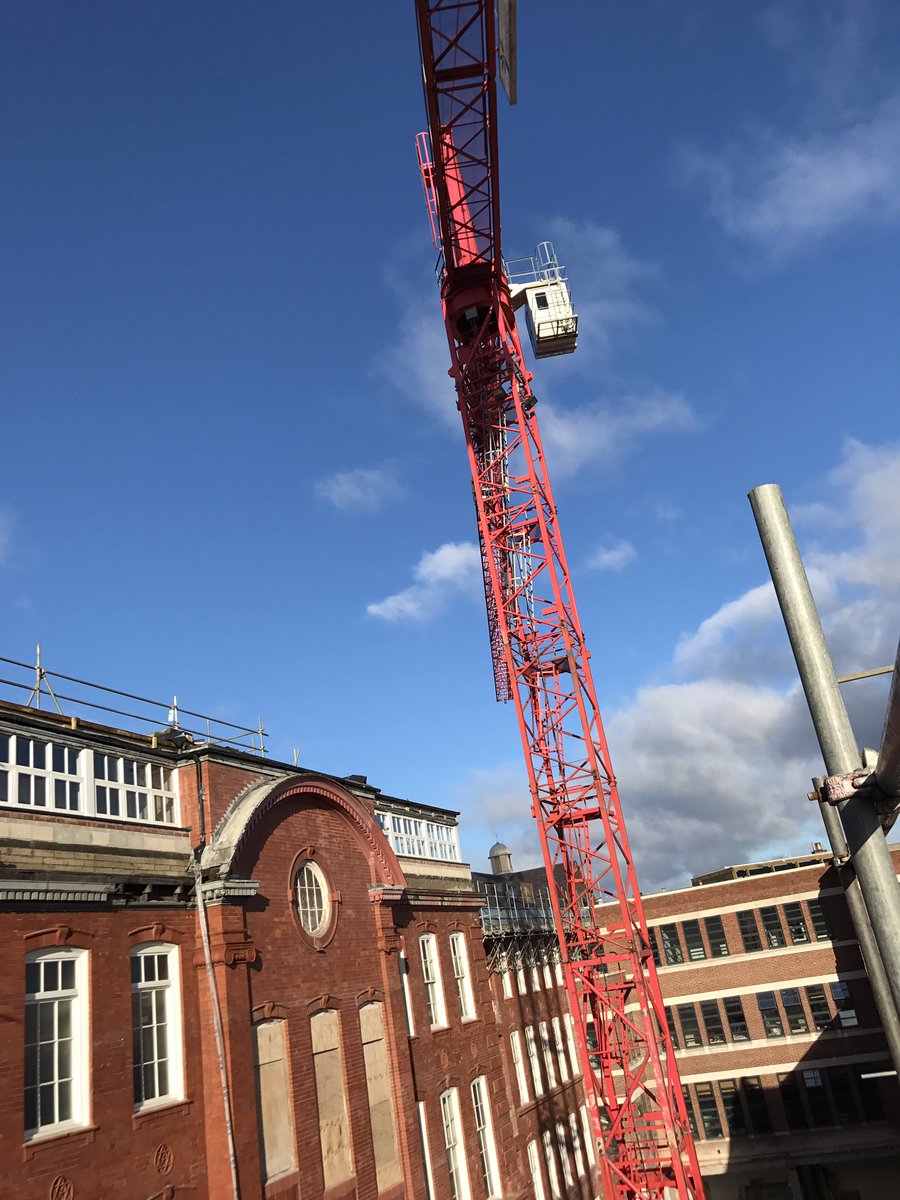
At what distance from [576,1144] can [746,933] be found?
45.6ft

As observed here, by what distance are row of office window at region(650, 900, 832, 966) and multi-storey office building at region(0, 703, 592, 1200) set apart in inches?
769

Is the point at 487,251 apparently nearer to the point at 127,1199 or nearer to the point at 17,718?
the point at 17,718

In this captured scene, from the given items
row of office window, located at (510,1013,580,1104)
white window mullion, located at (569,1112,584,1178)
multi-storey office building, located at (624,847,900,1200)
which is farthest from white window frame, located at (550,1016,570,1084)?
multi-storey office building, located at (624,847,900,1200)

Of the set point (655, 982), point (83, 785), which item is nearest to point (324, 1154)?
point (83, 785)

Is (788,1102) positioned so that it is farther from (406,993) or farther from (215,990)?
(215,990)

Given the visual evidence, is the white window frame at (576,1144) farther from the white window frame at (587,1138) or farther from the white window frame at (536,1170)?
the white window frame at (536,1170)

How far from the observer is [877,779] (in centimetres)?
417

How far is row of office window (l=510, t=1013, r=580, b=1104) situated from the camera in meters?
30.6

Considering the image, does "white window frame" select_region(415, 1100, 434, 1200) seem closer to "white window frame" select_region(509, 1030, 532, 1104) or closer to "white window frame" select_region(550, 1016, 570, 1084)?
"white window frame" select_region(509, 1030, 532, 1104)

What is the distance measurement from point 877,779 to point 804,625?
84cm

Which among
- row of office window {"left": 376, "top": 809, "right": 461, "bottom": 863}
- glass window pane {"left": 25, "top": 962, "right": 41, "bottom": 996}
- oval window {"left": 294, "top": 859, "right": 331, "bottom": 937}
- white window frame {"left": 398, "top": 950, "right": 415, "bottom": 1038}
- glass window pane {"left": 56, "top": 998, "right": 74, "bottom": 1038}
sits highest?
row of office window {"left": 376, "top": 809, "right": 461, "bottom": 863}

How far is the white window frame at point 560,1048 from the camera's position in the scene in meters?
35.1

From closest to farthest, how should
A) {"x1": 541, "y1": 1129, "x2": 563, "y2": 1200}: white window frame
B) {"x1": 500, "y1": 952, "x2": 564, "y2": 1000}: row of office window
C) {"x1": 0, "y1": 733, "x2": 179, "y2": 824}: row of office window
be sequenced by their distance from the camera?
{"x1": 0, "y1": 733, "x2": 179, "y2": 824}: row of office window < {"x1": 541, "y1": 1129, "x2": 563, "y2": 1200}: white window frame < {"x1": 500, "y1": 952, "x2": 564, "y2": 1000}: row of office window

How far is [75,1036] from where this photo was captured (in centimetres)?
1419
